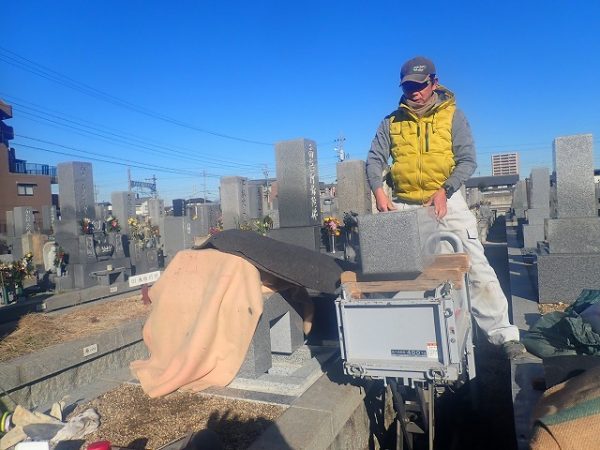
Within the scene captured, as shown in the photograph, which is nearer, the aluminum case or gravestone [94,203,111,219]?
the aluminum case

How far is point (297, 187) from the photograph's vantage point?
9047 mm

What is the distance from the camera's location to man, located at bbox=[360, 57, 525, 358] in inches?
146

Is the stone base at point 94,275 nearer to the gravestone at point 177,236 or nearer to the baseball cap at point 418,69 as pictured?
the gravestone at point 177,236

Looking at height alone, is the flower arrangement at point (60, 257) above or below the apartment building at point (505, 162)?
below

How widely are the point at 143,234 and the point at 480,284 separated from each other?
14552 mm

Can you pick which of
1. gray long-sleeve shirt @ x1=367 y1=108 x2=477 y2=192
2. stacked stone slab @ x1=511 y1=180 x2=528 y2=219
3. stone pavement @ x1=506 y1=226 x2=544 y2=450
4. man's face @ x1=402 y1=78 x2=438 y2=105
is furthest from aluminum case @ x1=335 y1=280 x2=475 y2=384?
stacked stone slab @ x1=511 y1=180 x2=528 y2=219

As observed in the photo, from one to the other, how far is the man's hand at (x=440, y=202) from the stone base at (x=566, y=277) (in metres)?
2.90

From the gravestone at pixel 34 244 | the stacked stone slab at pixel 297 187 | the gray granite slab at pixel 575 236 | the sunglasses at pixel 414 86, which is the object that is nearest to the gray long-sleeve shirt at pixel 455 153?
the sunglasses at pixel 414 86

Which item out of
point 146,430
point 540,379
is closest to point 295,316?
point 146,430

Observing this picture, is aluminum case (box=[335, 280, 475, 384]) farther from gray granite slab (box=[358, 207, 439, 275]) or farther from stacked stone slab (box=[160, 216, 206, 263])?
stacked stone slab (box=[160, 216, 206, 263])

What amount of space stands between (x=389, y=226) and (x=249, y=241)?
1694 millimetres

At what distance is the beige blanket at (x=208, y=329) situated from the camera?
12.6 feet

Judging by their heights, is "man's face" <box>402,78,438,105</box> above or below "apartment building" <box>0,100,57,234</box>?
below

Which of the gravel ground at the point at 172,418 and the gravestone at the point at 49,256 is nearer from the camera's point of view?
the gravel ground at the point at 172,418
